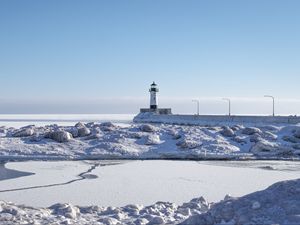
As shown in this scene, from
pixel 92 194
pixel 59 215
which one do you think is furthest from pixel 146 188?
pixel 59 215

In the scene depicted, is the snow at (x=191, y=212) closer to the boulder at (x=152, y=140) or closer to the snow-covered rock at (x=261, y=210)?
the snow-covered rock at (x=261, y=210)

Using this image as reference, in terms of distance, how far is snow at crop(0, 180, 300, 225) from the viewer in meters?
7.20

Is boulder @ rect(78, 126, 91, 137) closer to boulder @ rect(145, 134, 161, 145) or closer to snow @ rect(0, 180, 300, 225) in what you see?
boulder @ rect(145, 134, 161, 145)

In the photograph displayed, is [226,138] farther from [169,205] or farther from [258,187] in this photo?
[169,205]

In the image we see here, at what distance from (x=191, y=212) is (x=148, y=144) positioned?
15245mm

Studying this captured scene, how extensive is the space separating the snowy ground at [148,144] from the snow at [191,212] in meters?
12.6

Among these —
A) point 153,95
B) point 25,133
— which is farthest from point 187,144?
point 153,95

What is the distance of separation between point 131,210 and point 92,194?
99.9 inches

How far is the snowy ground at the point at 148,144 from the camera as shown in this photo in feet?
74.5

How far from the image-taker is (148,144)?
24.7 metres

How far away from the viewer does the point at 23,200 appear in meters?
11.2

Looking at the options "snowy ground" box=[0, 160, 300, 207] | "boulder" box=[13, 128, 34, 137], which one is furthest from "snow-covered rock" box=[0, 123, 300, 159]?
"snowy ground" box=[0, 160, 300, 207]

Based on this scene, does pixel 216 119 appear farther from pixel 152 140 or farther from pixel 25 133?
pixel 25 133

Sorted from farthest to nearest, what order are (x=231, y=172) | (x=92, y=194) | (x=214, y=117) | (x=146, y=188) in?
(x=214, y=117), (x=231, y=172), (x=146, y=188), (x=92, y=194)
